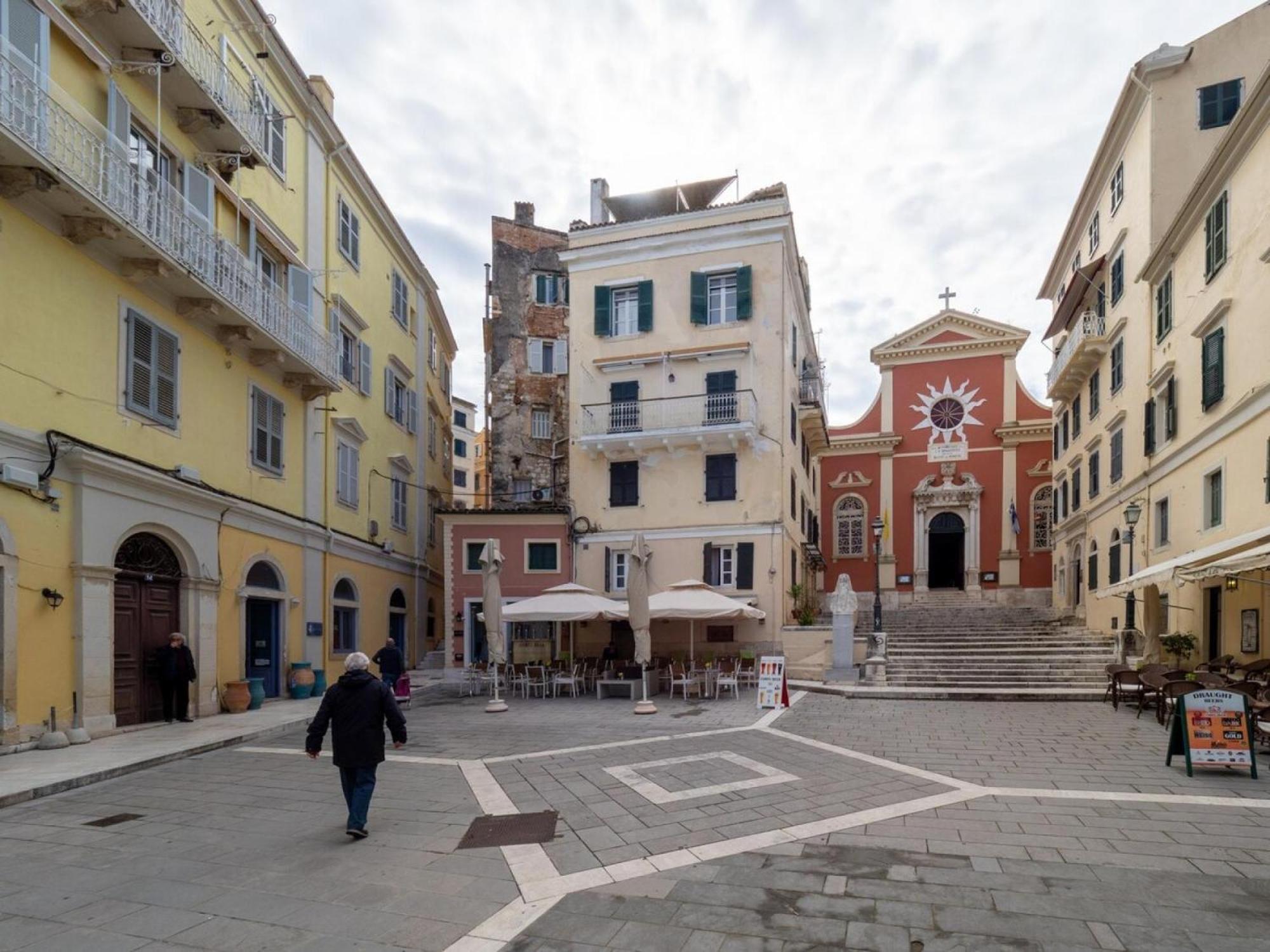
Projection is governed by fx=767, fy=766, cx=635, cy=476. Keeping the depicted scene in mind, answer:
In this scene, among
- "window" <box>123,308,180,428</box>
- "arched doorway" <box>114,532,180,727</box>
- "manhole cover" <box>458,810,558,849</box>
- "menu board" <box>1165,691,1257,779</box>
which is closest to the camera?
"manhole cover" <box>458,810,558,849</box>

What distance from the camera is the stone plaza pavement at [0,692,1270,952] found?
456 centimetres

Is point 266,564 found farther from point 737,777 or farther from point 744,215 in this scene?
point 744,215

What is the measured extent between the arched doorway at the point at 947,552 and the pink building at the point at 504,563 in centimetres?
1634

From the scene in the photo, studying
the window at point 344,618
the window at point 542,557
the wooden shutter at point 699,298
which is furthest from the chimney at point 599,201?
the window at point 344,618

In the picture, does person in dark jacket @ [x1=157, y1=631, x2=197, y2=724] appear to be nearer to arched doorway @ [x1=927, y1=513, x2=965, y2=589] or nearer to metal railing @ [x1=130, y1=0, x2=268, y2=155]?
metal railing @ [x1=130, y1=0, x2=268, y2=155]

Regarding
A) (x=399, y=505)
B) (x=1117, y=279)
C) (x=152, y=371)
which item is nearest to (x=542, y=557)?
(x=399, y=505)

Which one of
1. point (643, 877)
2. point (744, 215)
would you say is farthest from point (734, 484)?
point (643, 877)

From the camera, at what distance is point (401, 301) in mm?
24891

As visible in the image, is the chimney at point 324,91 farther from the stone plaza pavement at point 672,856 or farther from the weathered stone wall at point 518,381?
the stone plaza pavement at point 672,856

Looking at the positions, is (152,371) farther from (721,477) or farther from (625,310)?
(721,477)

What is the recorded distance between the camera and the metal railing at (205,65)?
1187 centimetres

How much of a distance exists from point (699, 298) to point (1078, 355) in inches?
469

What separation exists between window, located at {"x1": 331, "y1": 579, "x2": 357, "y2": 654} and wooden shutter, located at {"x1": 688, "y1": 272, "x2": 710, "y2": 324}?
12.3 metres

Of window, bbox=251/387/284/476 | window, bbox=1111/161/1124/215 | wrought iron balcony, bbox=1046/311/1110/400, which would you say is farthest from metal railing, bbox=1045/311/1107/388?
window, bbox=251/387/284/476
